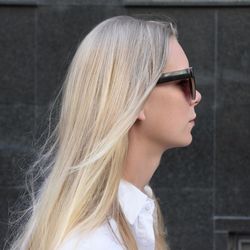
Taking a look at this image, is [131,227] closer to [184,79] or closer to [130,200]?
[130,200]

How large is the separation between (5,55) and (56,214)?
467cm

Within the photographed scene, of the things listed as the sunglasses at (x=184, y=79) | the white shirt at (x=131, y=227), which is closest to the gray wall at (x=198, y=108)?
the sunglasses at (x=184, y=79)

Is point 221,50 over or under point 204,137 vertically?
over

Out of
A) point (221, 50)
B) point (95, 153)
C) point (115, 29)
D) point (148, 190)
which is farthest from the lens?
point (221, 50)

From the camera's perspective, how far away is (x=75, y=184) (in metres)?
1.82

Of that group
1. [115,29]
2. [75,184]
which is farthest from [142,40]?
[75,184]

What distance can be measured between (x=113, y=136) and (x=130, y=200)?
0.60 ft

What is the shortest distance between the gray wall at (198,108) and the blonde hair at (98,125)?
4334mm

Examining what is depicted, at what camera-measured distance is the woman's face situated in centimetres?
193

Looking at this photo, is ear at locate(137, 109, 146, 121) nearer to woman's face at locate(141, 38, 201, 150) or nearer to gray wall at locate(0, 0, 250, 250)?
woman's face at locate(141, 38, 201, 150)

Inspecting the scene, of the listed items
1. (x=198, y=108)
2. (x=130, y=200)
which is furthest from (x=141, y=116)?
(x=198, y=108)

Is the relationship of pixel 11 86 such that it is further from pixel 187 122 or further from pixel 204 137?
pixel 187 122

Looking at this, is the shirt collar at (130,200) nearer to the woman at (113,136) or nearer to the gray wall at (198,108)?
the woman at (113,136)

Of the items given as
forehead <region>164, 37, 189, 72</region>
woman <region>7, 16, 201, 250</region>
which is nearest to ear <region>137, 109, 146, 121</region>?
woman <region>7, 16, 201, 250</region>
